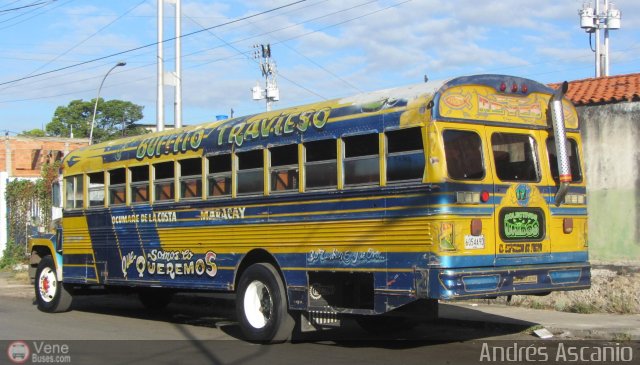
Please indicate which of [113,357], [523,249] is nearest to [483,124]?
[523,249]

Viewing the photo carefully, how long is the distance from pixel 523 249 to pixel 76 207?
335 inches

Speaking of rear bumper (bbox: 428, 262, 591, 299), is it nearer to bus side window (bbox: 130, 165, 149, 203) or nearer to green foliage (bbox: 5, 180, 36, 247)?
bus side window (bbox: 130, 165, 149, 203)

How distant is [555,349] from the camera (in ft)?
32.6

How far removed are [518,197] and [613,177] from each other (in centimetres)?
611

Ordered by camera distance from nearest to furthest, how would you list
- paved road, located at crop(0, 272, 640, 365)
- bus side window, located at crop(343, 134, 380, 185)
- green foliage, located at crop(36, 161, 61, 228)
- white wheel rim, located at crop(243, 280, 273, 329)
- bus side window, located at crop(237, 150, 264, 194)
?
bus side window, located at crop(343, 134, 380, 185) → paved road, located at crop(0, 272, 640, 365) → white wheel rim, located at crop(243, 280, 273, 329) → bus side window, located at crop(237, 150, 264, 194) → green foliage, located at crop(36, 161, 61, 228)

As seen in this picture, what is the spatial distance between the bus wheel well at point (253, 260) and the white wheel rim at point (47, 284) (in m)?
5.19

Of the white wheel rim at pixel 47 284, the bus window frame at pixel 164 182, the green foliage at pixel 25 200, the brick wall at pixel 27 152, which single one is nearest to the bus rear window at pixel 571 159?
the bus window frame at pixel 164 182

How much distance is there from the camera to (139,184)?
1304cm

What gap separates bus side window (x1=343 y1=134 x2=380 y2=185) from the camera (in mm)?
9398

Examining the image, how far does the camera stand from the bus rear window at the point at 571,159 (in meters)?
9.77

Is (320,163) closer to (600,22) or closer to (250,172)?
(250,172)

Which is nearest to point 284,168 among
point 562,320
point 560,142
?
point 560,142

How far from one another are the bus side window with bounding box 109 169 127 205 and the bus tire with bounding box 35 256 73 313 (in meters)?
2.19

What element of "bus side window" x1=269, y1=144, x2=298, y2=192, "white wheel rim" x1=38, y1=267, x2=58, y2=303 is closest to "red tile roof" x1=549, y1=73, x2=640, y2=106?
"bus side window" x1=269, y1=144, x2=298, y2=192
